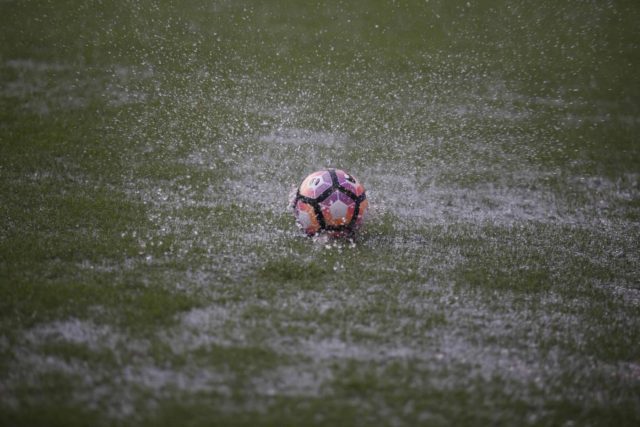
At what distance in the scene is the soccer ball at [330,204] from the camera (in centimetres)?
626

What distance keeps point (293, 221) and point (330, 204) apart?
0.85m

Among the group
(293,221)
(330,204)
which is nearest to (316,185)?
(330,204)

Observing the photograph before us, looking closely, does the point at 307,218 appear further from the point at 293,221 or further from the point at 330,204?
the point at 293,221

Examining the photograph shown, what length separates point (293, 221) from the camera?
6.93 metres

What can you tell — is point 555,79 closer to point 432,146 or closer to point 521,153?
point 521,153

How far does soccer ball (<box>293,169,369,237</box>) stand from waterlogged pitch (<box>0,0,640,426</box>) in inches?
10.2

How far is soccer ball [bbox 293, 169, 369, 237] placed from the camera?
247 inches

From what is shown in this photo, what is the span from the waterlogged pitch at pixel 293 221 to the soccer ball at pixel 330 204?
0.85ft

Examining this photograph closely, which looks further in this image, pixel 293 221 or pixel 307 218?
pixel 293 221

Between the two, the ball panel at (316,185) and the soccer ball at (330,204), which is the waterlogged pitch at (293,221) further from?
the ball panel at (316,185)

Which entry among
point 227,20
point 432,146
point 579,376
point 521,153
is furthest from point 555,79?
point 579,376

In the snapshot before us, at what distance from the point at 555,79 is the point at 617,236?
643cm

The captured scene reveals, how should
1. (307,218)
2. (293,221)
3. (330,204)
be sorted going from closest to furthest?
(330,204) → (307,218) → (293,221)

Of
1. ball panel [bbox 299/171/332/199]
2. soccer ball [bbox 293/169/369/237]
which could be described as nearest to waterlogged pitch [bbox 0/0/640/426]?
soccer ball [bbox 293/169/369/237]
